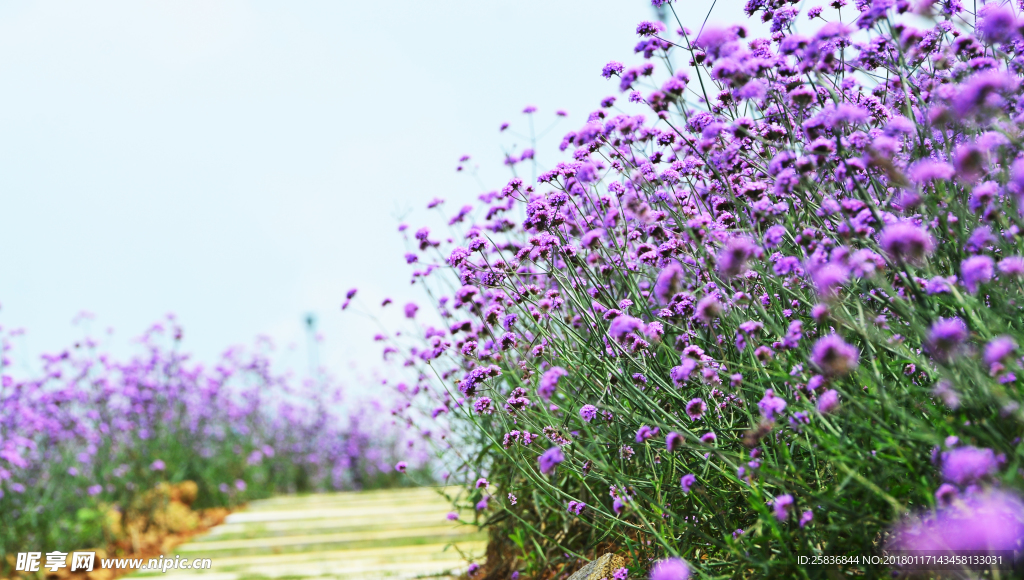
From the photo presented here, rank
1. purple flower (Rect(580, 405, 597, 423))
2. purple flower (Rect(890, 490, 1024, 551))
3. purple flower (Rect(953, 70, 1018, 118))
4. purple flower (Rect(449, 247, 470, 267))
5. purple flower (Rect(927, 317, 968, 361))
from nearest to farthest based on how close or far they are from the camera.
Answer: purple flower (Rect(890, 490, 1024, 551))
purple flower (Rect(927, 317, 968, 361))
purple flower (Rect(953, 70, 1018, 118))
purple flower (Rect(580, 405, 597, 423))
purple flower (Rect(449, 247, 470, 267))

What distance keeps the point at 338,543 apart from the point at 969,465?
493 centimetres

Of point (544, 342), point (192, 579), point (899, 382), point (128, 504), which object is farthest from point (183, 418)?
point (899, 382)

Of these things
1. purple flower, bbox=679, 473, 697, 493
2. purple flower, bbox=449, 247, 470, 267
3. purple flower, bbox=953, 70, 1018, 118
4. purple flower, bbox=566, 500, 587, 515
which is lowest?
purple flower, bbox=566, 500, 587, 515

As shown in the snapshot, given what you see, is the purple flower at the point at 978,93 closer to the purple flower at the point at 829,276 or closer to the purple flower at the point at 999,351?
the purple flower at the point at 829,276

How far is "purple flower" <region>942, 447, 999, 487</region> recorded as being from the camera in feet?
4.75

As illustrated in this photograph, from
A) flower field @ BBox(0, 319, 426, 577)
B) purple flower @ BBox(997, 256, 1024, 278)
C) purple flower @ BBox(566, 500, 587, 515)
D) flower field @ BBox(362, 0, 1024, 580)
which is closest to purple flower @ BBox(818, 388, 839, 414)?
flower field @ BBox(362, 0, 1024, 580)

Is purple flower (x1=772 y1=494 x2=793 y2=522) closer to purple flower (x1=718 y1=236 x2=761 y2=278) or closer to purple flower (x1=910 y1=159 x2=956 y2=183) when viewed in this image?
purple flower (x1=718 y1=236 x2=761 y2=278)

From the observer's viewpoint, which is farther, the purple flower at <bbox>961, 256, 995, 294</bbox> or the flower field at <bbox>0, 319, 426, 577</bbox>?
the flower field at <bbox>0, 319, 426, 577</bbox>

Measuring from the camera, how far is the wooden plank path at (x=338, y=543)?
453 centimetres

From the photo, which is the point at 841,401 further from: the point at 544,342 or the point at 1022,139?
the point at 544,342

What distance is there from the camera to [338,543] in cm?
552

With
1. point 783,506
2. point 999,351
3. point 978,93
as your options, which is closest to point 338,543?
point 783,506

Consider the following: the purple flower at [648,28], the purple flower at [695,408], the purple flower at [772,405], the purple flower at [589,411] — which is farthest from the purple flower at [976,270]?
the purple flower at [648,28]

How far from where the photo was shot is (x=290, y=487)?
934cm
